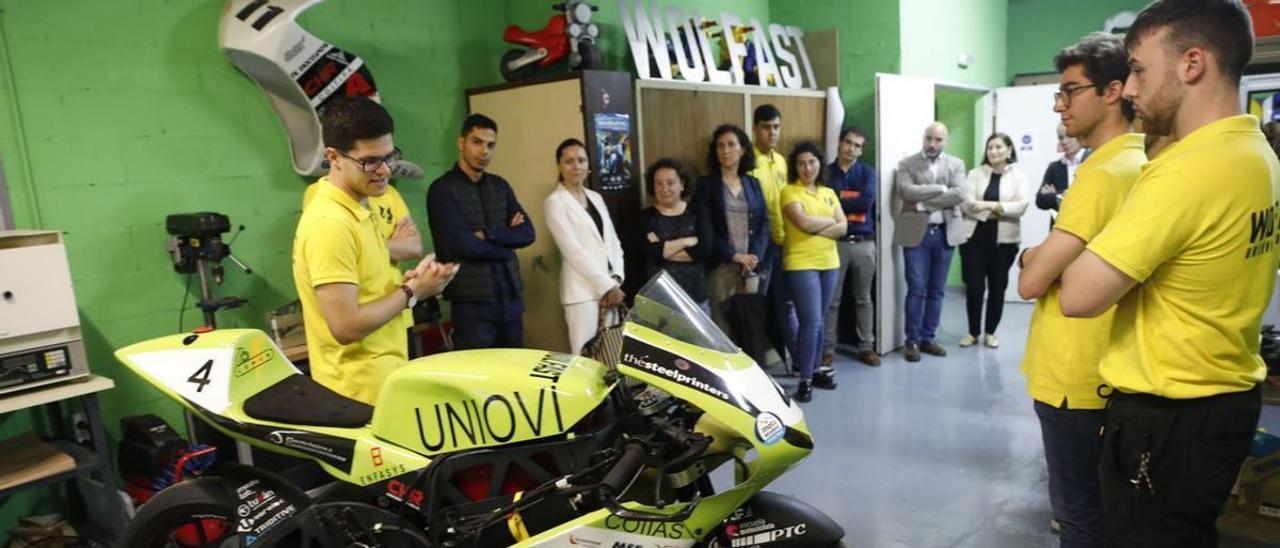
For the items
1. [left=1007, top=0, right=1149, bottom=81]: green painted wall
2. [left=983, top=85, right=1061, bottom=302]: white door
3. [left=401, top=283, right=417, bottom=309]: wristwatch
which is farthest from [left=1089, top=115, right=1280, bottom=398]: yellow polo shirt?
[left=1007, top=0, right=1149, bottom=81]: green painted wall

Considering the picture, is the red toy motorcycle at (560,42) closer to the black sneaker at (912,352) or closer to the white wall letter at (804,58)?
the white wall letter at (804,58)

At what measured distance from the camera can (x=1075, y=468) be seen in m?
1.85

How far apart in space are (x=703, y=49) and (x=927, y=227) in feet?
6.11

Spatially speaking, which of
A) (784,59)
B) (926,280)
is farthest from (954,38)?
(926,280)

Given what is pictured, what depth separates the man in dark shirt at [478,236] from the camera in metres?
3.29

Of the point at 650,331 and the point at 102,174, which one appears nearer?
the point at 650,331

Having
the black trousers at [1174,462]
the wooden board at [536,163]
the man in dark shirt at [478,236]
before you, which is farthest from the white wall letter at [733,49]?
the black trousers at [1174,462]

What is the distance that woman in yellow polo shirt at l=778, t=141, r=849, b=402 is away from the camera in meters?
4.30

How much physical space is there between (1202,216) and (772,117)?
323cm

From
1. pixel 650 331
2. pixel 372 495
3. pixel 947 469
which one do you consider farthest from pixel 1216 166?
pixel 947 469

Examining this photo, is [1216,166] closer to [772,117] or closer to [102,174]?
[772,117]

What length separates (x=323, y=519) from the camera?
1.83 m

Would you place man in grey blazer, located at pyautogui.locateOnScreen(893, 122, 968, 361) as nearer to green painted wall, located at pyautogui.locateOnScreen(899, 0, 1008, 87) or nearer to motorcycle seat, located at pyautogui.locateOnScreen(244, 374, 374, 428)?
green painted wall, located at pyautogui.locateOnScreen(899, 0, 1008, 87)

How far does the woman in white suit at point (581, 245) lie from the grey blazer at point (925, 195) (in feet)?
7.39
